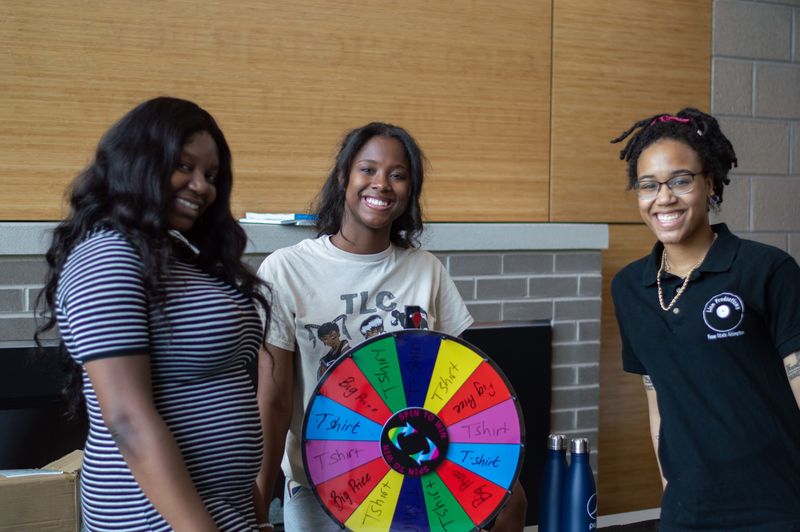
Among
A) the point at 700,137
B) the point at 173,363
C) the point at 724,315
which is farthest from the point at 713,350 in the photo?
the point at 173,363

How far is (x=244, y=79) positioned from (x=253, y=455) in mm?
1726

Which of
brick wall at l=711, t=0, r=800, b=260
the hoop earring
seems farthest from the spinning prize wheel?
brick wall at l=711, t=0, r=800, b=260

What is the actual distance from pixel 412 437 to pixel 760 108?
263 cm

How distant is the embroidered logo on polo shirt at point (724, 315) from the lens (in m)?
1.50

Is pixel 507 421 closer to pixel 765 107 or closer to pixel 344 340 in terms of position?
pixel 344 340

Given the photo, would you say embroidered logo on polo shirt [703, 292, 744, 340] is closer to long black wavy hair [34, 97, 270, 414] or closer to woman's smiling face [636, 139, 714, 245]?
woman's smiling face [636, 139, 714, 245]

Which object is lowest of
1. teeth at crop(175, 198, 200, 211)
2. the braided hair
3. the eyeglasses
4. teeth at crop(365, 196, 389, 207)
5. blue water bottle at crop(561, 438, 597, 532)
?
blue water bottle at crop(561, 438, 597, 532)

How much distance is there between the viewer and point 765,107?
3578 millimetres

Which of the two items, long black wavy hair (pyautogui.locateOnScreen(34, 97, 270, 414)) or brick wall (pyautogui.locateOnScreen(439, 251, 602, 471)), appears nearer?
long black wavy hair (pyautogui.locateOnScreen(34, 97, 270, 414))

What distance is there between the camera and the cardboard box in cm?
161

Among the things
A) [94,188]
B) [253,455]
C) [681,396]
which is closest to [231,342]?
[253,455]

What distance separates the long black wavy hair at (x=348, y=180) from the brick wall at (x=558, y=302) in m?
1.02

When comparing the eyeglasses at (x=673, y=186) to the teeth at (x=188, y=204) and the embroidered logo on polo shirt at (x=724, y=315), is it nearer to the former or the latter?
the embroidered logo on polo shirt at (x=724, y=315)

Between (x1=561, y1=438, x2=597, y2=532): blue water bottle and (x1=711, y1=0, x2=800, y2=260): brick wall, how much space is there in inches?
76.5
